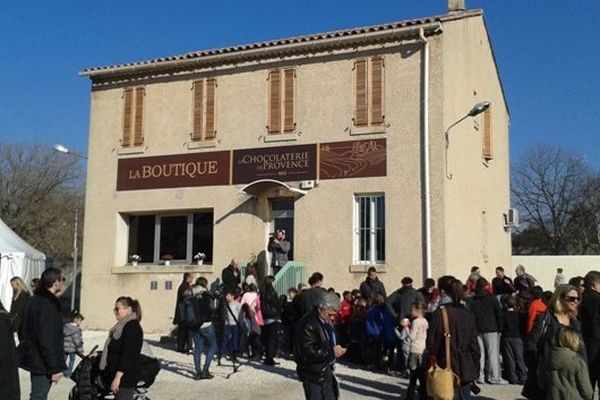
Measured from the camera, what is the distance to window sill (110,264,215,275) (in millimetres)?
19375

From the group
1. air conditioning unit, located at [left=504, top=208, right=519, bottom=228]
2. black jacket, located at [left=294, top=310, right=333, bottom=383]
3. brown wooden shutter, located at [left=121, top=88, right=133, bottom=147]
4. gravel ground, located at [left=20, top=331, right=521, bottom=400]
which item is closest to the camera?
black jacket, located at [left=294, top=310, right=333, bottom=383]

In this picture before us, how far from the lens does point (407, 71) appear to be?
57.6ft

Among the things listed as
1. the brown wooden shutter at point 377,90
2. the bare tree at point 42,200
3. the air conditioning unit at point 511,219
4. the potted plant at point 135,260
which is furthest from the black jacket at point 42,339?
the bare tree at point 42,200

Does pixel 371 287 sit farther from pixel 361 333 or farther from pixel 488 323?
pixel 488 323

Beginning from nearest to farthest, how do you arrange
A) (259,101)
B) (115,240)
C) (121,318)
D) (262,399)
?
(121,318), (262,399), (259,101), (115,240)

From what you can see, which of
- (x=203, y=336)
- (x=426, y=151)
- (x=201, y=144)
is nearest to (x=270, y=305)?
(x=203, y=336)

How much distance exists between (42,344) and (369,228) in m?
11.4

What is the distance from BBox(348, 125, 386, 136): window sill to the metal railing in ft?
11.4

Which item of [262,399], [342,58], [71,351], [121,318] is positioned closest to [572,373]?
[121,318]

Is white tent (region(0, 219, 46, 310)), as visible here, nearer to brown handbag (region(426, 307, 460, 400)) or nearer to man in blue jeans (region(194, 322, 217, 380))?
man in blue jeans (region(194, 322, 217, 380))

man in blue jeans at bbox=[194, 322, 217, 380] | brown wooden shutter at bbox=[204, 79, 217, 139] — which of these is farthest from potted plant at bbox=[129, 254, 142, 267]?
man in blue jeans at bbox=[194, 322, 217, 380]

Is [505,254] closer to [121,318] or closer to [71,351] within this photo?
[71,351]

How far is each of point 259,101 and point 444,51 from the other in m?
5.00

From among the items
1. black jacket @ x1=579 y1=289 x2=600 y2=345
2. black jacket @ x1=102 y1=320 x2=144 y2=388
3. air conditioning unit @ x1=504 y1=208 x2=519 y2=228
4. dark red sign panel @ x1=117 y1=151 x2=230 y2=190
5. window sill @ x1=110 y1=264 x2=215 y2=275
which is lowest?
black jacket @ x1=102 y1=320 x2=144 y2=388
